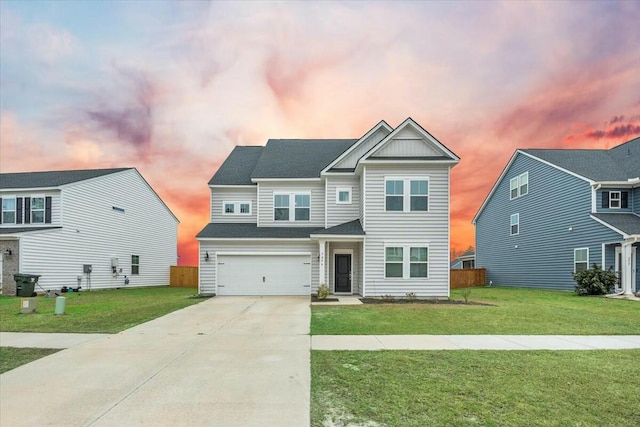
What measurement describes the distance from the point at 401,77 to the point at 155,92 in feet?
39.8

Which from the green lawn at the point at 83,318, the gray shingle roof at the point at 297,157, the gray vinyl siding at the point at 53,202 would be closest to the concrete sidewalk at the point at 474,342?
the green lawn at the point at 83,318

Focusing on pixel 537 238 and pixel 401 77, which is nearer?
pixel 401 77

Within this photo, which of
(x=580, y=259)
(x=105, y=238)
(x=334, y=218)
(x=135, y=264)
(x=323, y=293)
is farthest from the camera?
(x=135, y=264)

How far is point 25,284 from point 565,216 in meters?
28.9

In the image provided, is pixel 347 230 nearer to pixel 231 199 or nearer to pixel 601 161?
pixel 231 199

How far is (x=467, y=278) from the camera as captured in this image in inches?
1148

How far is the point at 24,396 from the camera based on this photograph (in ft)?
16.7

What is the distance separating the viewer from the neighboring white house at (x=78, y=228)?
793 inches

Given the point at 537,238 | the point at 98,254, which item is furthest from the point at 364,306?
the point at 98,254

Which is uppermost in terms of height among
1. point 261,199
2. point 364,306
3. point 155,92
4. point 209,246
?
point 155,92

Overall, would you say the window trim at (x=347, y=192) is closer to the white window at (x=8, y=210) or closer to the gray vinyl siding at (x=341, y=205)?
the gray vinyl siding at (x=341, y=205)

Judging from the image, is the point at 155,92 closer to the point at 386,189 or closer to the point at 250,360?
the point at 386,189

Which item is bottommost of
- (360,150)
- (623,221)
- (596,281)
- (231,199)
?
(596,281)

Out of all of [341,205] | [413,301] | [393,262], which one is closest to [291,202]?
[341,205]
